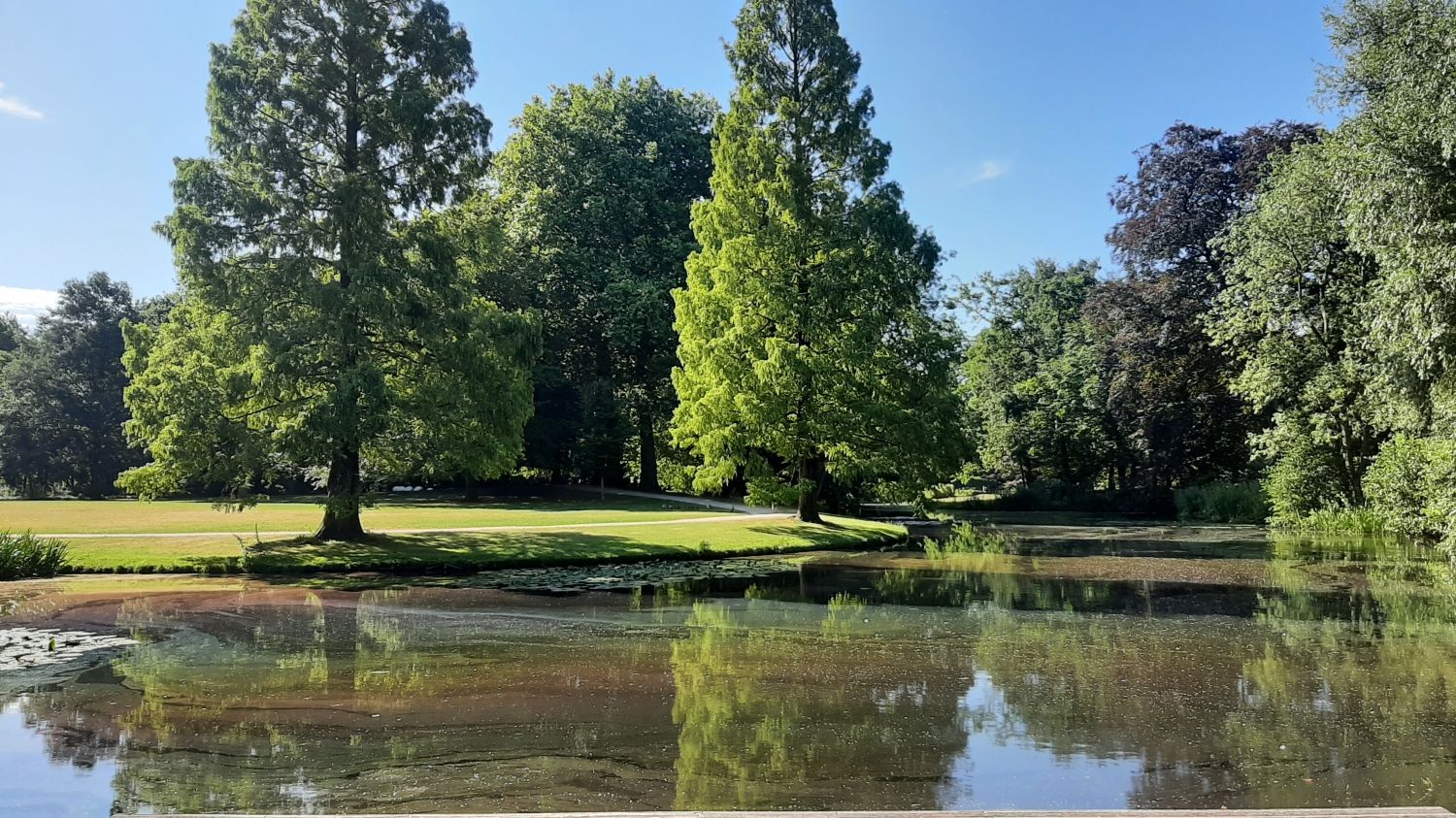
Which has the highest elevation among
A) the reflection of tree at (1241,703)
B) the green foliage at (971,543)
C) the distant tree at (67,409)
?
the distant tree at (67,409)

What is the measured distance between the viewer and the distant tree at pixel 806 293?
26453mm

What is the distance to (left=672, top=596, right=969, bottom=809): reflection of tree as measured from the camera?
6.19m

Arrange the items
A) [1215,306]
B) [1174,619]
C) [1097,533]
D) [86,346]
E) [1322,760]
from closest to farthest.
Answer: [1322,760] → [1174,619] → [1097,533] → [1215,306] → [86,346]

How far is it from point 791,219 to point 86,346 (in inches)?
1665

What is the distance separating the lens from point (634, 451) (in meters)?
51.6

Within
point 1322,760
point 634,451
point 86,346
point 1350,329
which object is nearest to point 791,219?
point 1350,329

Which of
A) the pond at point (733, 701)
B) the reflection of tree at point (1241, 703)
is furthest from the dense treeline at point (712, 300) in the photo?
the reflection of tree at point (1241, 703)

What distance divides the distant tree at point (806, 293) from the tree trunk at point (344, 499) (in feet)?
30.9

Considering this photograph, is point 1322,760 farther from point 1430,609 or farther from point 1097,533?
point 1097,533

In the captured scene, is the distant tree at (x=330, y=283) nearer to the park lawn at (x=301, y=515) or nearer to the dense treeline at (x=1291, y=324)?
the park lawn at (x=301, y=515)

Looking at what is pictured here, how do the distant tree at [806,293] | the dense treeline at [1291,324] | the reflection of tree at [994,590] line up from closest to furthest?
the reflection of tree at [994,590], the dense treeline at [1291,324], the distant tree at [806,293]

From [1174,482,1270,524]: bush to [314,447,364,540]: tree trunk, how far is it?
1212 inches

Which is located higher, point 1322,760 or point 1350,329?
point 1350,329

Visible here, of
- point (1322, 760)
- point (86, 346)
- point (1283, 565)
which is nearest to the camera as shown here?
point (1322, 760)
